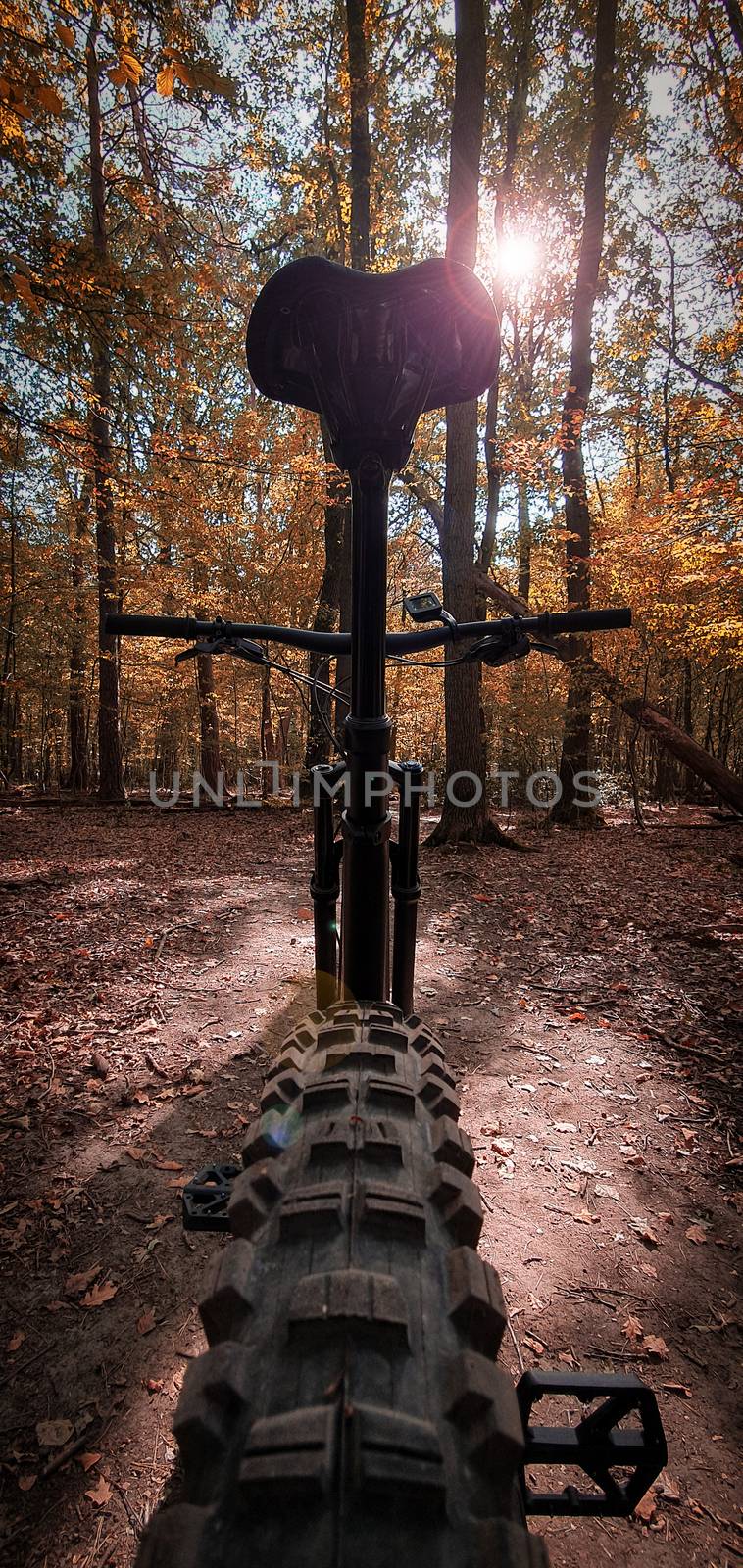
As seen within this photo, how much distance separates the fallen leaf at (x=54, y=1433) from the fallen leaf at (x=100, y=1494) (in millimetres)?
150

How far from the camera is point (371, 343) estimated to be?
1.20 meters

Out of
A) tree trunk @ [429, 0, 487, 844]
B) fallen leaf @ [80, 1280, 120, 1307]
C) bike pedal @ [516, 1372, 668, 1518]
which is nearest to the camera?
bike pedal @ [516, 1372, 668, 1518]

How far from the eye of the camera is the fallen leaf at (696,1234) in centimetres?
232

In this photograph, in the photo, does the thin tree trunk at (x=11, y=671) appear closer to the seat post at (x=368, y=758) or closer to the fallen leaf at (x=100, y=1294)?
the seat post at (x=368, y=758)

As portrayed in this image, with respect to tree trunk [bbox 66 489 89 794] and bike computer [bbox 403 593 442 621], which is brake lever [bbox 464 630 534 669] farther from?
tree trunk [bbox 66 489 89 794]

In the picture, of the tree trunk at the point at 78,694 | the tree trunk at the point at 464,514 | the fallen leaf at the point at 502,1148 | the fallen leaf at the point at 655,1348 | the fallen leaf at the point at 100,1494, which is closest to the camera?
the fallen leaf at the point at 100,1494

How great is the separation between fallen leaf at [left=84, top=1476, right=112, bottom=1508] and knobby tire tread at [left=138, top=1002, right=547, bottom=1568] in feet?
4.32

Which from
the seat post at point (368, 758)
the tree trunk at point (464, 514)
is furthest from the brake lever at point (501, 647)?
the tree trunk at point (464, 514)

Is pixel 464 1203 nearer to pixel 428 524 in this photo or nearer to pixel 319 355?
pixel 319 355

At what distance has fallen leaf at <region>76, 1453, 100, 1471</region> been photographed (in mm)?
1547

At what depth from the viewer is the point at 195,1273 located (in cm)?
212

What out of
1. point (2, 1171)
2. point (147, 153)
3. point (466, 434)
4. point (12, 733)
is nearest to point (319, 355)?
point (2, 1171)

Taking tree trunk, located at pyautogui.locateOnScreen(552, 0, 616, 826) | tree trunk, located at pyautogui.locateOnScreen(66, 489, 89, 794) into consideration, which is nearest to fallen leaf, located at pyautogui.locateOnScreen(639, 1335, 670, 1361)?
tree trunk, located at pyautogui.locateOnScreen(552, 0, 616, 826)

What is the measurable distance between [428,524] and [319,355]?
52.8 feet
